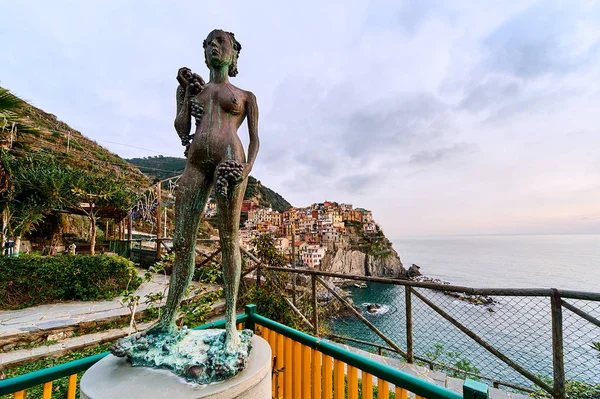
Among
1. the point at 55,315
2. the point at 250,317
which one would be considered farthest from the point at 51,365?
the point at 250,317

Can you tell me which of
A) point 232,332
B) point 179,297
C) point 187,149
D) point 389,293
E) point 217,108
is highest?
point 217,108

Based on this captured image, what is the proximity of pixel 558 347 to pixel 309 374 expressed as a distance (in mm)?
2460

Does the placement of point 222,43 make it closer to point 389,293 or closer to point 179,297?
point 179,297

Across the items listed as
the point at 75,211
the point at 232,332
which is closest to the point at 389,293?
the point at 75,211

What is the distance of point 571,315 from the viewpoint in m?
2.55

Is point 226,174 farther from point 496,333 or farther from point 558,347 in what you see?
point 496,333

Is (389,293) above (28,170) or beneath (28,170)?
beneath

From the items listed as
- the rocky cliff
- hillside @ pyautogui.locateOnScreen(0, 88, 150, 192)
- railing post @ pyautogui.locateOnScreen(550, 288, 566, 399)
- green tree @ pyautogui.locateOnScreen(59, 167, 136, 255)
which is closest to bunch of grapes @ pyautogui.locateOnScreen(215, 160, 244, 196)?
railing post @ pyautogui.locateOnScreen(550, 288, 566, 399)

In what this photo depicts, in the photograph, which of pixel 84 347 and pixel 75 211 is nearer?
pixel 84 347

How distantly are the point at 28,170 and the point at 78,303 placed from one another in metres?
4.06

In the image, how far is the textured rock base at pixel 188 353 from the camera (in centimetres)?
119

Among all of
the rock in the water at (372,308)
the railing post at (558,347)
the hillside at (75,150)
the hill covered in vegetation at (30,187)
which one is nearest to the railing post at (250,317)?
the railing post at (558,347)

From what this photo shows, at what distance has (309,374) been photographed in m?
1.69

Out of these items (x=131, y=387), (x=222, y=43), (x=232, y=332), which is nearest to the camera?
(x=131, y=387)
